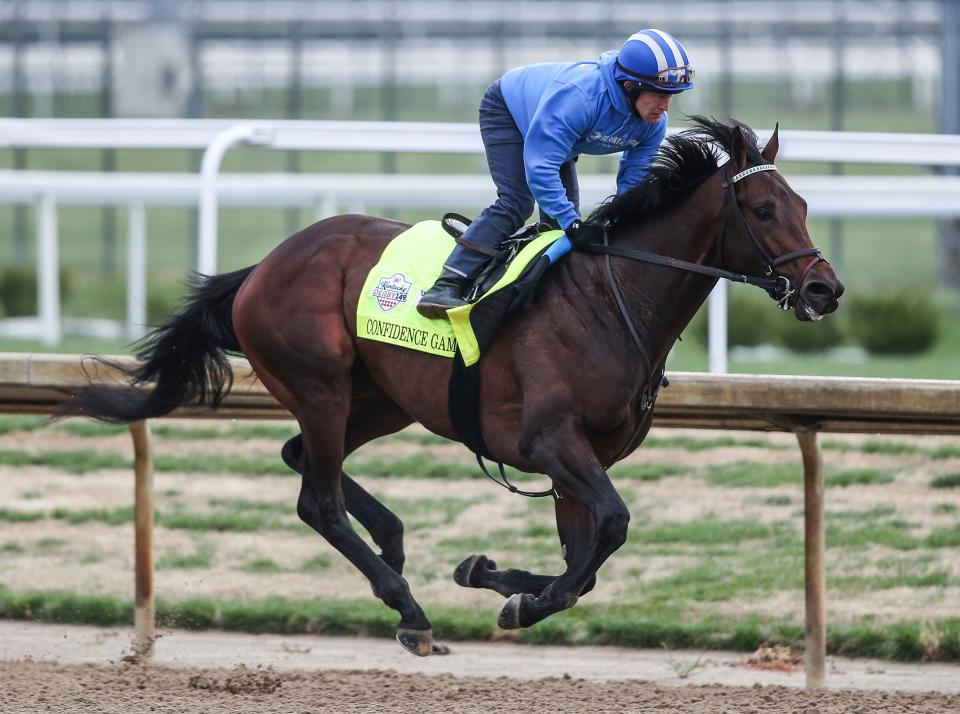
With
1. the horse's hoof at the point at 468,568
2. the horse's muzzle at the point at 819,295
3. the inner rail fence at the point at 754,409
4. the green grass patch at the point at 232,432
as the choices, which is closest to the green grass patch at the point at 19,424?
the green grass patch at the point at 232,432

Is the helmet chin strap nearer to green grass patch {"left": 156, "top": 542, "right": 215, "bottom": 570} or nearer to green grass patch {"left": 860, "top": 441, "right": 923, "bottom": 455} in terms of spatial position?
green grass patch {"left": 156, "top": 542, "right": 215, "bottom": 570}

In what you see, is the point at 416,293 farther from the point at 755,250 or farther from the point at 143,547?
the point at 143,547

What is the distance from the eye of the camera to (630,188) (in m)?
4.38

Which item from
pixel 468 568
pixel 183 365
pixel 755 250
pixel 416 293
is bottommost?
pixel 468 568

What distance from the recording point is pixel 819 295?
384cm

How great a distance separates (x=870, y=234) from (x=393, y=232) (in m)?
23.8

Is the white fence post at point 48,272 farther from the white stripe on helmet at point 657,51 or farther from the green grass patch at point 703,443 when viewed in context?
the white stripe on helmet at point 657,51

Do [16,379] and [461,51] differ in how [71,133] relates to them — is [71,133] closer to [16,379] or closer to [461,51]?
[16,379]

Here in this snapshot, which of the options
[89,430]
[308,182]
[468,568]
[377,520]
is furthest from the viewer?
[308,182]

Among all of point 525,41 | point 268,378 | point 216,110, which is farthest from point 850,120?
point 268,378

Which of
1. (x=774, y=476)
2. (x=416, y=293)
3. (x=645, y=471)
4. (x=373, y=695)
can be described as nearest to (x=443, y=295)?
(x=416, y=293)

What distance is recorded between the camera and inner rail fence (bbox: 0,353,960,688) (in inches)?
180

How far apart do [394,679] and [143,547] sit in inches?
44.7

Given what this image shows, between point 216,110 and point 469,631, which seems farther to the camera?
point 216,110
